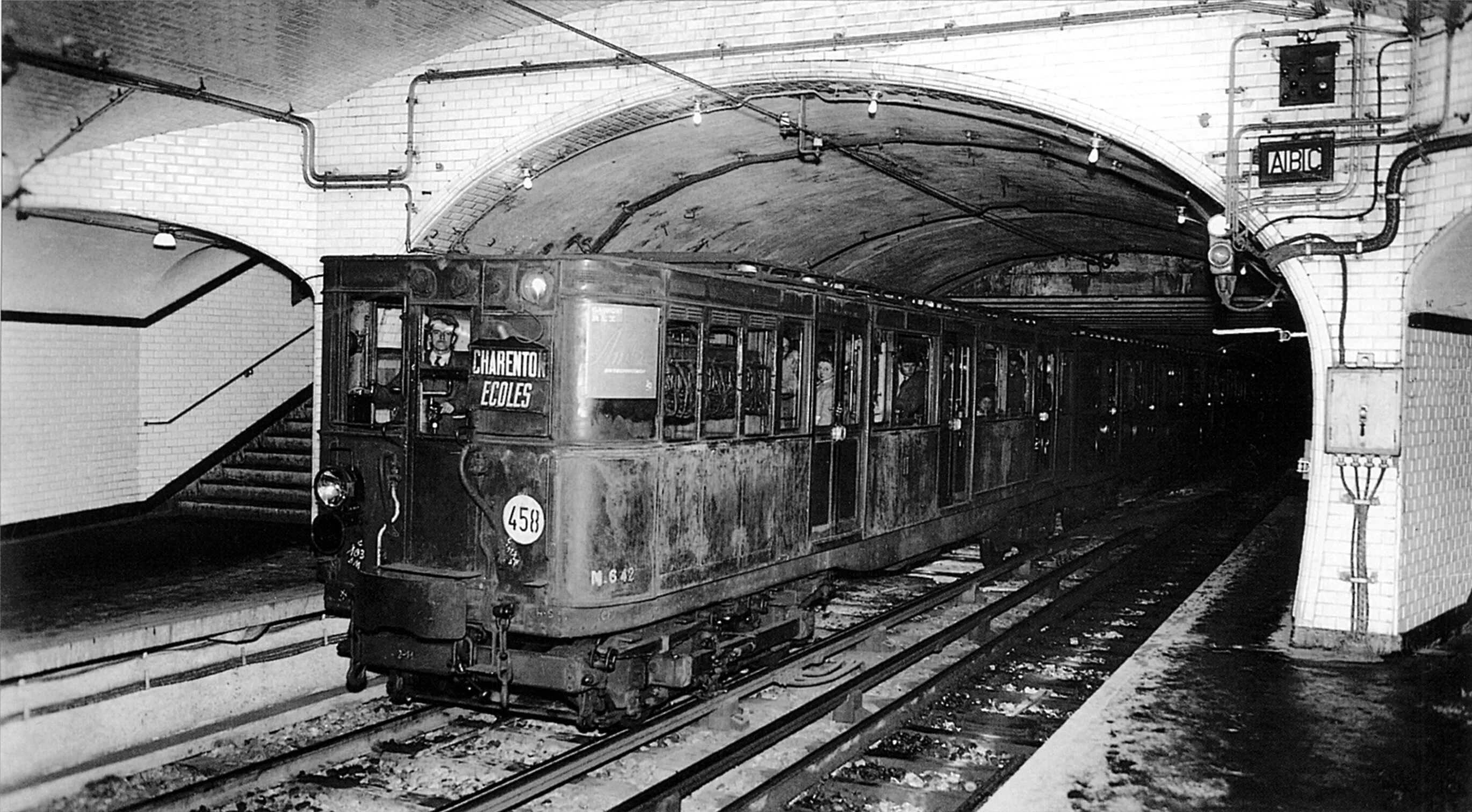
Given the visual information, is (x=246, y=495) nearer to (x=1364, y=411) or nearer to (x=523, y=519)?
(x=523, y=519)

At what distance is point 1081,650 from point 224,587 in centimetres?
752

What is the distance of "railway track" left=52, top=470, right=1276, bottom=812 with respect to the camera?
6.54 m

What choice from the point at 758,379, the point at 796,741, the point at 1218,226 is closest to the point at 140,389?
the point at 758,379

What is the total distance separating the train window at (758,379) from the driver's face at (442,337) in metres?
1.98

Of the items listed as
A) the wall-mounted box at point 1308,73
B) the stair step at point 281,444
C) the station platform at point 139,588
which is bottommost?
the station platform at point 139,588

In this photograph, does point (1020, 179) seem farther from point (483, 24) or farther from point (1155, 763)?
point (1155, 763)

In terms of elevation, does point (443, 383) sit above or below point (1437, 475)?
above

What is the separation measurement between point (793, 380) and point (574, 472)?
2.56m

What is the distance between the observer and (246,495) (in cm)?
1485

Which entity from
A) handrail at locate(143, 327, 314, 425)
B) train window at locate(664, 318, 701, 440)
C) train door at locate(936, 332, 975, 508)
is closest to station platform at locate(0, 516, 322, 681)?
handrail at locate(143, 327, 314, 425)

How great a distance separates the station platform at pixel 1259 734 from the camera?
568 cm

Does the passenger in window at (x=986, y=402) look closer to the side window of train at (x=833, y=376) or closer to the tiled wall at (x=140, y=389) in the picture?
the side window of train at (x=833, y=376)

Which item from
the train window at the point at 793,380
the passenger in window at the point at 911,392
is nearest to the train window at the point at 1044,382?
the passenger in window at the point at 911,392

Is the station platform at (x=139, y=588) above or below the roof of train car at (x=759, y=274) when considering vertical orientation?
below
